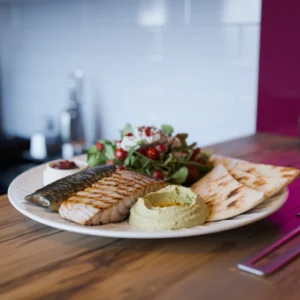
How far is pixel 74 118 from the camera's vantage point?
258cm

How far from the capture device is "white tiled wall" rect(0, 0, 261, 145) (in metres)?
2.05

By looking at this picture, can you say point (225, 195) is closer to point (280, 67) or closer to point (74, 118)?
point (280, 67)

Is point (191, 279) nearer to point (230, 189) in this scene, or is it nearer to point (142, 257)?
point (142, 257)

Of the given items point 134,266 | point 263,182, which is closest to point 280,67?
point 263,182

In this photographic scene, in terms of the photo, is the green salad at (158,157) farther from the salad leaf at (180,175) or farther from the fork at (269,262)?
the fork at (269,262)

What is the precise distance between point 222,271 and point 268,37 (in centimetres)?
135

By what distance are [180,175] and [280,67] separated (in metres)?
0.93

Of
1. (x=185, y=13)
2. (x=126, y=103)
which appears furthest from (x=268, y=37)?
(x=126, y=103)

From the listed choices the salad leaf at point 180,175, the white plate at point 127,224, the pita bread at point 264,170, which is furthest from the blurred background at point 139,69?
Answer: the white plate at point 127,224

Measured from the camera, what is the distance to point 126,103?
2.44 m

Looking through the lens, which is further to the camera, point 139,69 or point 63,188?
point 139,69

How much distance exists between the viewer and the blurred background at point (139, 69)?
198 cm

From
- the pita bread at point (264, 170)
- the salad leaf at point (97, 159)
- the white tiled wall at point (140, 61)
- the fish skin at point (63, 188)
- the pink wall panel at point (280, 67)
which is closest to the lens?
the fish skin at point (63, 188)

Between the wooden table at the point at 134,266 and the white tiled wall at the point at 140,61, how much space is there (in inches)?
45.3
